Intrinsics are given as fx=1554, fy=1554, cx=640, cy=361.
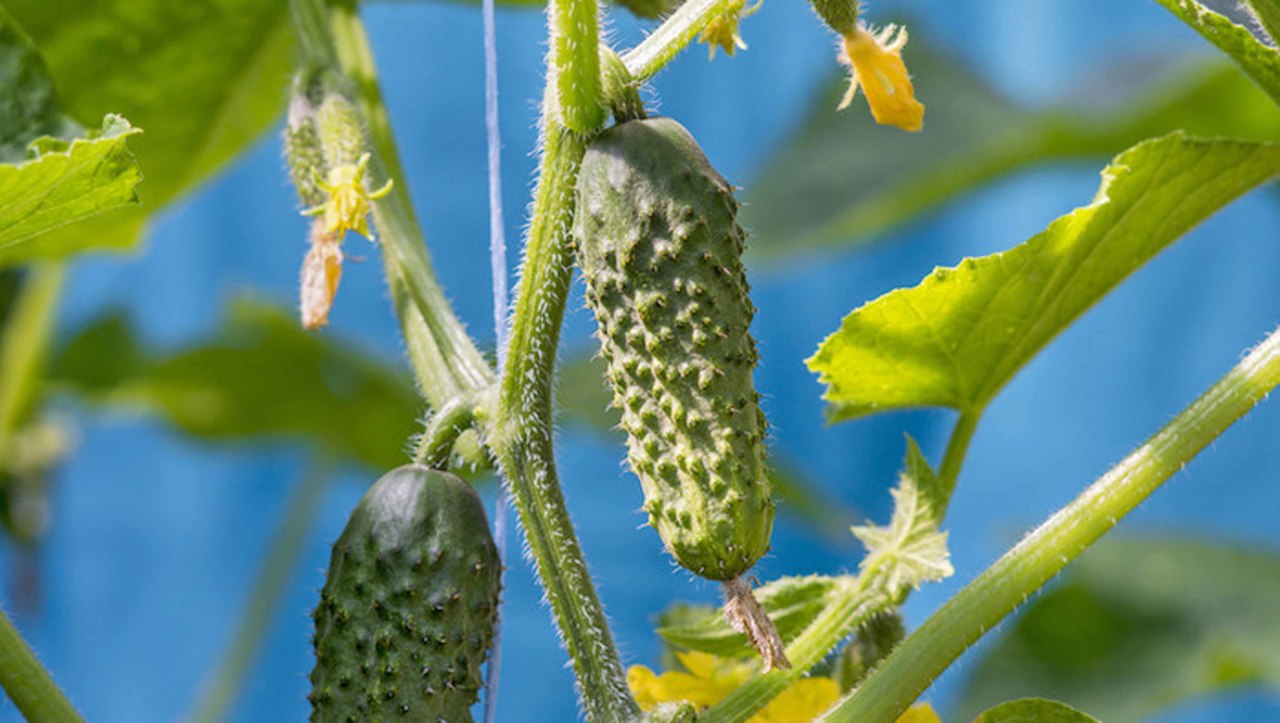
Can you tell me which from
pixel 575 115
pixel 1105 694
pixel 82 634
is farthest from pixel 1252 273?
pixel 575 115

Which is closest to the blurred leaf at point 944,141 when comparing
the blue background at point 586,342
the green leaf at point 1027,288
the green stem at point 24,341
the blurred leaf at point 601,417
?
the blue background at point 586,342

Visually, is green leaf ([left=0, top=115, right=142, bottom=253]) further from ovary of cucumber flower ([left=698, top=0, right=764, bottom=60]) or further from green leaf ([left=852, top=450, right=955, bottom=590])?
green leaf ([left=852, top=450, right=955, bottom=590])

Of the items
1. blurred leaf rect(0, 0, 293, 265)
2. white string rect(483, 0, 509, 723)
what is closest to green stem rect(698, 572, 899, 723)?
white string rect(483, 0, 509, 723)

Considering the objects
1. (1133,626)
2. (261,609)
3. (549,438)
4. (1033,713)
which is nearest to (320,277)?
(549,438)

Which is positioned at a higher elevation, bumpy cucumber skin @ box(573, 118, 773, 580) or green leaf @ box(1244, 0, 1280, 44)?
green leaf @ box(1244, 0, 1280, 44)

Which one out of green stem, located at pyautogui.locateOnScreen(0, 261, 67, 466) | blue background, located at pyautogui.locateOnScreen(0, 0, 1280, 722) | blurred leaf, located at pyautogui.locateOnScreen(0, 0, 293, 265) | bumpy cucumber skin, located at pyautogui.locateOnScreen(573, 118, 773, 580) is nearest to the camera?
bumpy cucumber skin, located at pyautogui.locateOnScreen(573, 118, 773, 580)

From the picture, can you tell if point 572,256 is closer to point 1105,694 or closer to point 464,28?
point 1105,694
